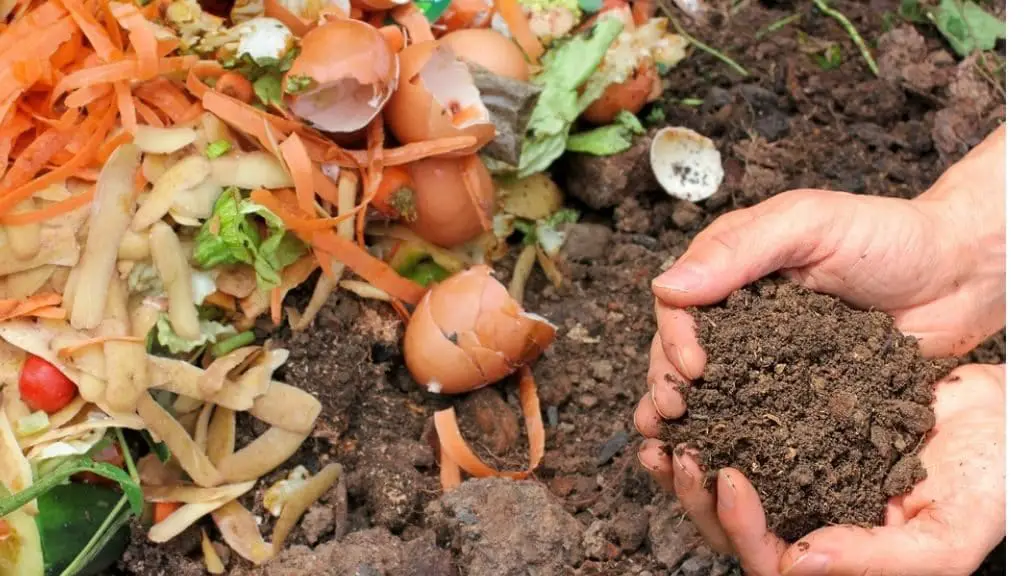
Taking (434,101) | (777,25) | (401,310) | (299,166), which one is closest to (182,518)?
(401,310)

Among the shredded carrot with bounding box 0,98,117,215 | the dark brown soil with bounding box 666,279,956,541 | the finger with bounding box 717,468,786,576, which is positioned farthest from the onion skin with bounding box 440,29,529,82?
the finger with bounding box 717,468,786,576

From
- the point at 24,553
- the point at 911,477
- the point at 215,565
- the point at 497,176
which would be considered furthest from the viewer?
the point at 497,176

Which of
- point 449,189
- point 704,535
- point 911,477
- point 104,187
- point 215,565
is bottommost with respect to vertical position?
point 215,565

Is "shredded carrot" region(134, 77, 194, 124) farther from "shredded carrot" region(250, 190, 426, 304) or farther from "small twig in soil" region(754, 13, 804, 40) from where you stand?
"small twig in soil" region(754, 13, 804, 40)

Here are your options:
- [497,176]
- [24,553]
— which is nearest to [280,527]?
[24,553]

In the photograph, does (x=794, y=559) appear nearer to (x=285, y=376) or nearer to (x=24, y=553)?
(x=285, y=376)

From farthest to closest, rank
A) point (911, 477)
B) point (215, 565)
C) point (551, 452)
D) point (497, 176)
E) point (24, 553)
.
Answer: point (497, 176), point (551, 452), point (215, 565), point (24, 553), point (911, 477)
